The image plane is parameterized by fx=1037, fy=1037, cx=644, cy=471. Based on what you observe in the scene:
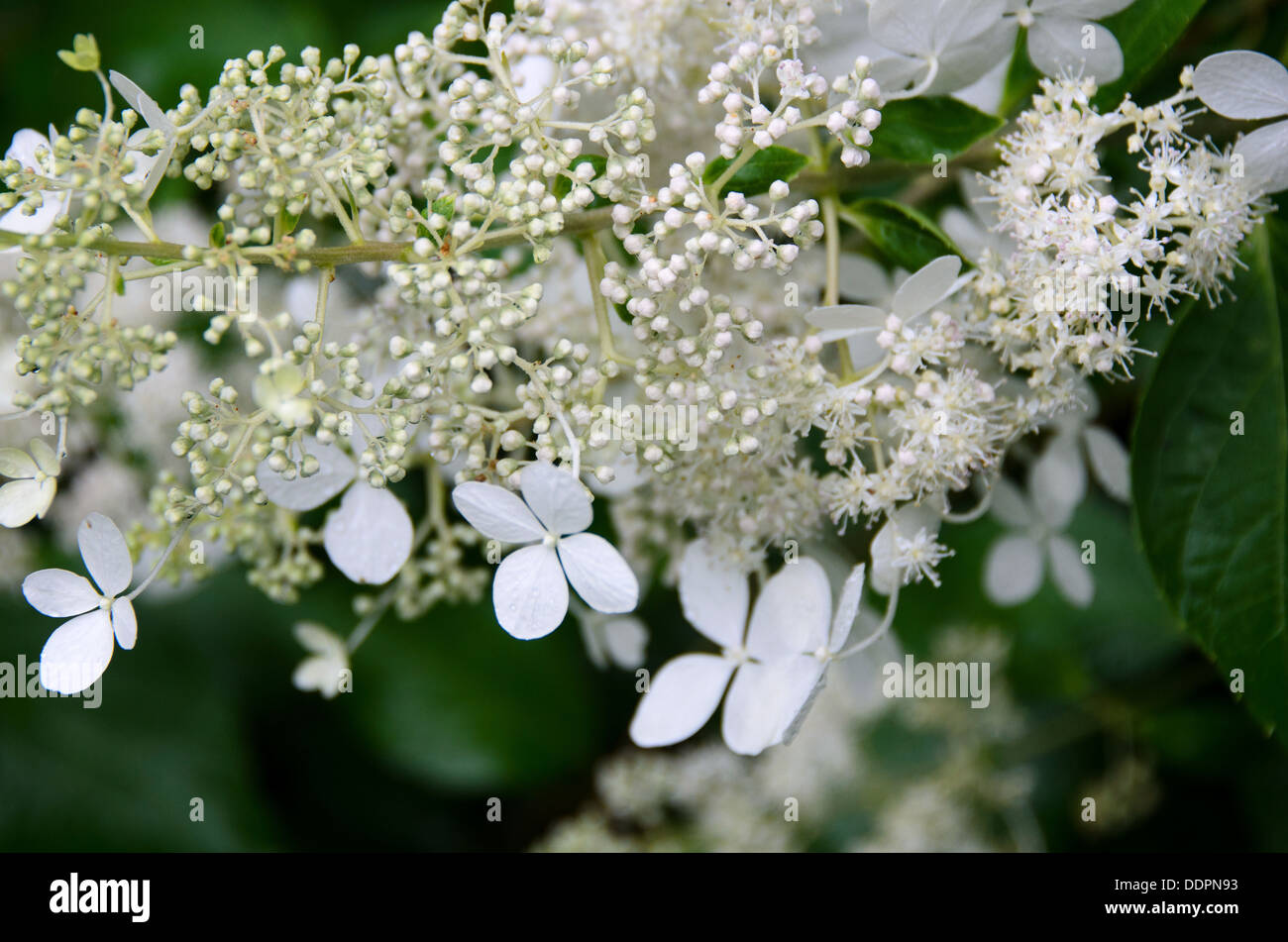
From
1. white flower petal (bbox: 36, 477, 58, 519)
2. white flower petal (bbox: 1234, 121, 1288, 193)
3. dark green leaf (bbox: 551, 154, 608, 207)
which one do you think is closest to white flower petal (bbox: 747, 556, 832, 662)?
dark green leaf (bbox: 551, 154, 608, 207)

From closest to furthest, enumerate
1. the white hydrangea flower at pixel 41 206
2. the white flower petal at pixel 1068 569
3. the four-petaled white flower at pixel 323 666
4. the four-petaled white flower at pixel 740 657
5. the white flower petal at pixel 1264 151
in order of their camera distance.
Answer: the white hydrangea flower at pixel 41 206 → the white flower petal at pixel 1264 151 → the four-petaled white flower at pixel 740 657 → the four-petaled white flower at pixel 323 666 → the white flower petal at pixel 1068 569

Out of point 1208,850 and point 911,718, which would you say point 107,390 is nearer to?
point 911,718

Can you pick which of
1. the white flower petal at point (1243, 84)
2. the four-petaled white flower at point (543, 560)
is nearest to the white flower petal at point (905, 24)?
the white flower petal at point (1243, 84)

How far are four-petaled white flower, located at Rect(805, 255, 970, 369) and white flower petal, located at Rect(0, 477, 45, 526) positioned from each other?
68 centimetres

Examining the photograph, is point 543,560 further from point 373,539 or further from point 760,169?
point 760,169

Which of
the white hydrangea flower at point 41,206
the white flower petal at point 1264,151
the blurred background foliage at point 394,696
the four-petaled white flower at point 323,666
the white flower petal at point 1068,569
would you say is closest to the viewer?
the white hydrangea flower at point 41,206

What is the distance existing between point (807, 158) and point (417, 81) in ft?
1.22

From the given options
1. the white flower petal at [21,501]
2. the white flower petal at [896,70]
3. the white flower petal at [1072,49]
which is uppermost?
the white flower petal at [1072,49]

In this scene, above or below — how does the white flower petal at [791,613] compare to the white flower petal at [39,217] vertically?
below

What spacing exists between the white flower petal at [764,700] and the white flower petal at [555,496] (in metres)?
0.28

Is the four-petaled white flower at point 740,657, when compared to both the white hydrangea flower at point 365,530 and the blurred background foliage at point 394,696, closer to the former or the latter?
the white hydrangea flower at point 365,530

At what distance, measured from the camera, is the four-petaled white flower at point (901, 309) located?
884 millimetres

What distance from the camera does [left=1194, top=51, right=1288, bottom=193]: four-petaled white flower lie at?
91cm

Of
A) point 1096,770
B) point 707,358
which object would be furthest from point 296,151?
point 1096,770
